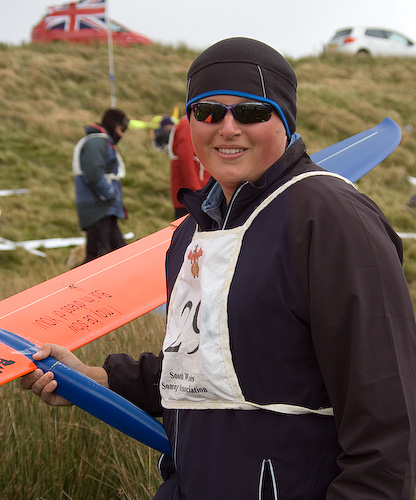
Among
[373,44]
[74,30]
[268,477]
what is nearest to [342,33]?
[373,44]

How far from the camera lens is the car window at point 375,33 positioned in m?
24.2

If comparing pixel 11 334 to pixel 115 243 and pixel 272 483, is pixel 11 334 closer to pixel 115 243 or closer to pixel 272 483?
pixel 272 483

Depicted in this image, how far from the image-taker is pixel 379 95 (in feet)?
58.9

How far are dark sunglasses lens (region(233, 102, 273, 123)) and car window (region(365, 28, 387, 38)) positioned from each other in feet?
81.6

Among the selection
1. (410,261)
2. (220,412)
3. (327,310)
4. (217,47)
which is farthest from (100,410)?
(410,261)

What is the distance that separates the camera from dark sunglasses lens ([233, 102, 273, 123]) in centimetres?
138

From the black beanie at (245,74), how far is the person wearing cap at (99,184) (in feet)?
14.9

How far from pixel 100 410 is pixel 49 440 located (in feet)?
3.33

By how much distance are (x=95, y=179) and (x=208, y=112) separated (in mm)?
4571

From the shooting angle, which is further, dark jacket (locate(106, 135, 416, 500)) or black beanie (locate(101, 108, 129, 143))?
black beanie (locate(101, 108, 129, 143))

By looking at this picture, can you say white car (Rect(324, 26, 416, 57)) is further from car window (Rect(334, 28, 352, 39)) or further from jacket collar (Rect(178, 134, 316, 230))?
jacket collar (Rect(178, 134, 316, 230))

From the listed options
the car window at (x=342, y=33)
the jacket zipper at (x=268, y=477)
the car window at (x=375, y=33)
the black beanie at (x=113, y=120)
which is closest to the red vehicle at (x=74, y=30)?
the car window at (x=342, y=33)

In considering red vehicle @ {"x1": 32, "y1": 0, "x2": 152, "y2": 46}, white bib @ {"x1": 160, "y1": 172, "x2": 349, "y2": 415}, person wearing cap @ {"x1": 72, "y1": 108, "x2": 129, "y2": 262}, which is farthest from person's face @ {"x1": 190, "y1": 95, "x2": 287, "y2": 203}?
red vehicle @ {"x1": 32, "y1": 0, "x2": 152, "y2": 46}

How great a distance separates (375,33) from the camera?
2436cm
